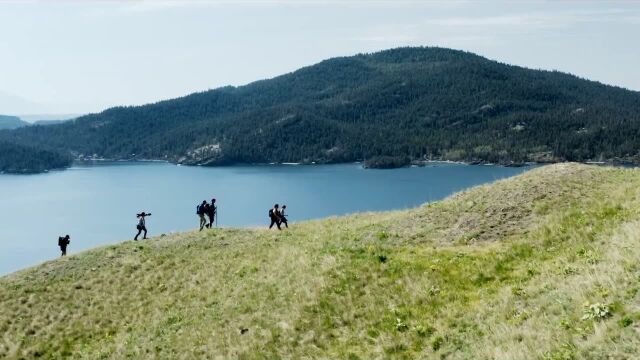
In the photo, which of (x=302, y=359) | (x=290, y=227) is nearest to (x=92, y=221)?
(x=290, y=227)

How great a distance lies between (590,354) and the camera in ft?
42.0

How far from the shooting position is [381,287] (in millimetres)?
23953

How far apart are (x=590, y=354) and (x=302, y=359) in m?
10.7

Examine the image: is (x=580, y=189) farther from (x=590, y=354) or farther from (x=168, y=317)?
(x=168, y=317)

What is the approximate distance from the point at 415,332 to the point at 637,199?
1570cm

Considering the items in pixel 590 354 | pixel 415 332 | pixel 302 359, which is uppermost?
pixel 590 354

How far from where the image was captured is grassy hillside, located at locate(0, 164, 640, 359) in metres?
16.2

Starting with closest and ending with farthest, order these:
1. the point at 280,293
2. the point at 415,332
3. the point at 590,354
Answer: the point at 590,354 < the point at 415,332 < the point at 280,293

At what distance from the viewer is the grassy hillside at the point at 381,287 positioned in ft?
53.3

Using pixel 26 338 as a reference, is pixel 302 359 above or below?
above

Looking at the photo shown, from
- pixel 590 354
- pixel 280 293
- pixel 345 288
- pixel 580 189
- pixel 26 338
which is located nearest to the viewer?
pixel 590 354

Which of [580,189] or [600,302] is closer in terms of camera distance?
[600,302]

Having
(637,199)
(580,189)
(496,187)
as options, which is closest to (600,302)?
(637,199)

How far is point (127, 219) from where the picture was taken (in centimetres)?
19238
